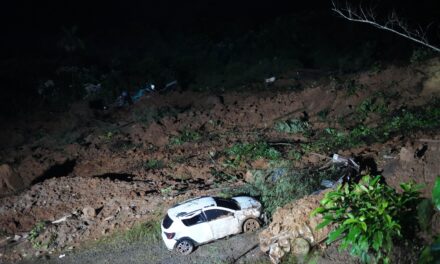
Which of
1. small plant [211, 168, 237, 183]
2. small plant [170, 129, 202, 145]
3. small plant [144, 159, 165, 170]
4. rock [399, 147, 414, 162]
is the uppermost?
rock [399, 147, 414, 162]

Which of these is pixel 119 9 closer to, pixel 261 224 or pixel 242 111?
pixel 242 111

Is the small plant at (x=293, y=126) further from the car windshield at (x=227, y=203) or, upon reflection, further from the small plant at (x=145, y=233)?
the small plant at (x=145, y=233)

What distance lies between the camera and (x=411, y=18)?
2416cm

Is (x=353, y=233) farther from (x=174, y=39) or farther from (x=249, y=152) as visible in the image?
(x=174, y=39)

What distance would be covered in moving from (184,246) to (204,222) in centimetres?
81

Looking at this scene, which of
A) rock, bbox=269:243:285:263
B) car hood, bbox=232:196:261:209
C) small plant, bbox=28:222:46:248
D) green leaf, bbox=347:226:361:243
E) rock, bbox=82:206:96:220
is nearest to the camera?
green leaf, bbox=347:226:361:243

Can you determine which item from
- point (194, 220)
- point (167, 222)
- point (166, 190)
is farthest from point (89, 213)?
point (194, 220)

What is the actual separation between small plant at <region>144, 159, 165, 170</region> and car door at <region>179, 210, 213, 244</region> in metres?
5.45

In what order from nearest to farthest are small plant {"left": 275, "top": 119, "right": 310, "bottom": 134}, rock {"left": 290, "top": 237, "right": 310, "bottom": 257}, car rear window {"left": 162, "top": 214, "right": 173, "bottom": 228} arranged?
rock {"left": 290, "top": 237, "right": 310, "bottom": 257}, car rear window {"left": 162, "top": 214, "right": 173, "bottom": 228}, small plant {"left": 275, "top": 119, "right": 310, "bottom": 134}

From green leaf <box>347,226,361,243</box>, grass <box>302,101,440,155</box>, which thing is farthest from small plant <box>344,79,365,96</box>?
green leaf <box>347,226,361,243</box>

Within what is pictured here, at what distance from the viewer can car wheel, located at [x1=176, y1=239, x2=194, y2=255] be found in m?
10.1

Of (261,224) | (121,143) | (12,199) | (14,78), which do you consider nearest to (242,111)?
(121,143)

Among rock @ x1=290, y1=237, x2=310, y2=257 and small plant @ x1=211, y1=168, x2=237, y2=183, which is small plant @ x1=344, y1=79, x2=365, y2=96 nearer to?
small plant @ x1=211, y1=168, x2=237, y2=183

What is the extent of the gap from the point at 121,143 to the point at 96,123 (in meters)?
3.89
